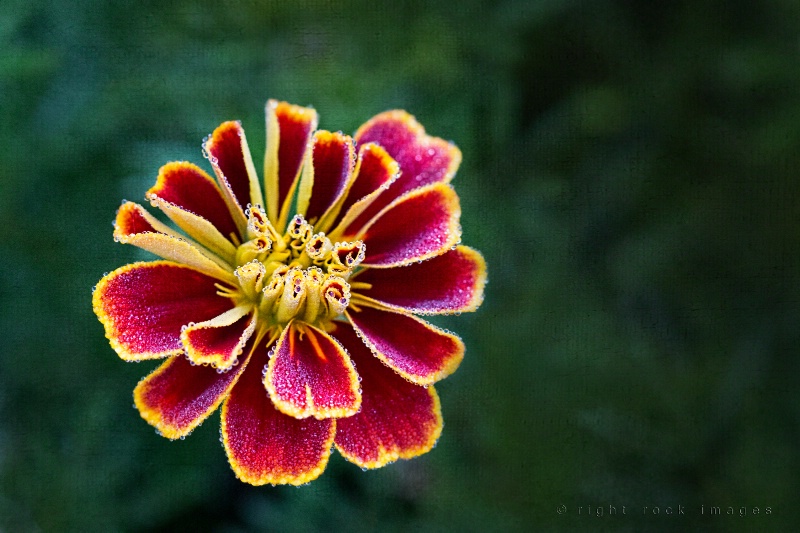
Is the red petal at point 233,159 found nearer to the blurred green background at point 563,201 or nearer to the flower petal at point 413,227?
the flower petal at point 413,227

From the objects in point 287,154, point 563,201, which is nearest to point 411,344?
point 287,154

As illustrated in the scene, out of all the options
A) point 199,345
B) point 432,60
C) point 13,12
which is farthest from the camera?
point 432,60

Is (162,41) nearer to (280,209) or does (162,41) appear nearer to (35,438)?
(280,209)

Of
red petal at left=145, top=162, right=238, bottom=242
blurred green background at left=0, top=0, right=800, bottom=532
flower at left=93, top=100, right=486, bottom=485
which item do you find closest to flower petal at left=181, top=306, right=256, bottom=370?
flower at left=93, top=100, right=486, bottom=485

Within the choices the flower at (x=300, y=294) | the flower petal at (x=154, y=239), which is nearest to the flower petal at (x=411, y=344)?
the flower at (x=300, y=294)

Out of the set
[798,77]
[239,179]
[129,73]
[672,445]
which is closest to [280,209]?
[239,179]

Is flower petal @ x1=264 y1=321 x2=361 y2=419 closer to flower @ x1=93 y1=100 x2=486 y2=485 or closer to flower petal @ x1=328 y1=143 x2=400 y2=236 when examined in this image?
flower @ x1=93 y1=100 x2=486 y2=485

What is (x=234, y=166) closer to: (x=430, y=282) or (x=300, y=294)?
(x=300, y=294)

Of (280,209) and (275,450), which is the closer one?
(275,450)
